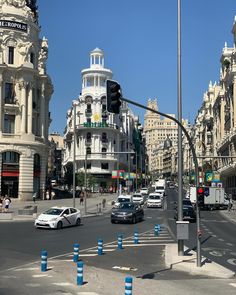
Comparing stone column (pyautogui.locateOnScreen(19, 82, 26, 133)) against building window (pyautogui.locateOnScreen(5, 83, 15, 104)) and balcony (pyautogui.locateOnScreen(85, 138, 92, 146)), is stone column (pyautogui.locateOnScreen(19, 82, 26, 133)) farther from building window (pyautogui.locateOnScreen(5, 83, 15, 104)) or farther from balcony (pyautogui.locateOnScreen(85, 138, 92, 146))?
balcony (pyautogui.locateOnScreen(85, 138, 92, 146))

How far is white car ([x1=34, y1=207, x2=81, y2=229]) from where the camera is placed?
29.6m

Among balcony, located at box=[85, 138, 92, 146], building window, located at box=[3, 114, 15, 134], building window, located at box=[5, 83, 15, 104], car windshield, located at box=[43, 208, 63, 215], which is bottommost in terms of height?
car windshield, located at box=[43, 208, 63, 215]

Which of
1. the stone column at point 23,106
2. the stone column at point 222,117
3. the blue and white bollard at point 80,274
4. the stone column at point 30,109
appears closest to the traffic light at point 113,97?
the blue and white bollard at point 80,274

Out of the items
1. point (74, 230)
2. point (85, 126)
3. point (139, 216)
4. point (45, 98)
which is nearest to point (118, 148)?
point (85, 126)

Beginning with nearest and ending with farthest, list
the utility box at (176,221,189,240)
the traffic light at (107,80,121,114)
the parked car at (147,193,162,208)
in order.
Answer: the traffic light at (107,80,121,114), the utility box at (176,221,189,240), the parked car at (147,193,162,208)

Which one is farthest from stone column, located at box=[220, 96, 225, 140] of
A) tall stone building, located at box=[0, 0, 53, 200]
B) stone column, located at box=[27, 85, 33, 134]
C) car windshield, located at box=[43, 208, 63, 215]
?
car windshield, located at box=[43, 208, 63, 215]

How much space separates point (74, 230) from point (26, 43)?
43.5 m

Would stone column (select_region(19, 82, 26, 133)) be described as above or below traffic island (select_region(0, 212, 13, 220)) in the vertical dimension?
above

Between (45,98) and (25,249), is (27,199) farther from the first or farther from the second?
(25,249)

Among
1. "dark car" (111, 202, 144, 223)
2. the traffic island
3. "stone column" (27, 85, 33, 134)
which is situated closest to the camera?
"dark car" (111, 202, 144, 223)

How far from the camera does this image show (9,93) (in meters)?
66.1

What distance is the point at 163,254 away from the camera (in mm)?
19172

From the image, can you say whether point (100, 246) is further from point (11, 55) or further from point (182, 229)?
point (11, 55)

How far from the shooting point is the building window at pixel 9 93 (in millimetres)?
65625
